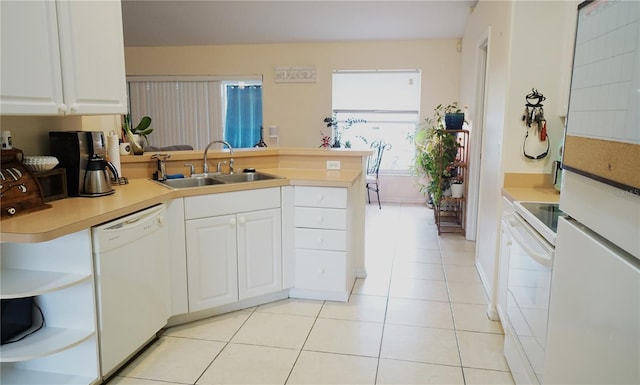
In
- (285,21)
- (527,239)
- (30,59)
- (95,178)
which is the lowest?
(527,239)

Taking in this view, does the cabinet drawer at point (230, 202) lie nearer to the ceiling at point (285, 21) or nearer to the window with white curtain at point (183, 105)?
the ceiling at point (285, 21)

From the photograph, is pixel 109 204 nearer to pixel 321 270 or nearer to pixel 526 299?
pixel 321 270

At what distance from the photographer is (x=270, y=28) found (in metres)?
6.02

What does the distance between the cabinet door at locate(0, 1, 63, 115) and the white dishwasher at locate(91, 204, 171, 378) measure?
0.61 m

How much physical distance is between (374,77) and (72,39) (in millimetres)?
4969

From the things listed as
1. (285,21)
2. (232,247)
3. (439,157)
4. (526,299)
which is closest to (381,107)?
(439,157)

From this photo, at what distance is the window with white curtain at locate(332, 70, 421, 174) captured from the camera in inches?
259

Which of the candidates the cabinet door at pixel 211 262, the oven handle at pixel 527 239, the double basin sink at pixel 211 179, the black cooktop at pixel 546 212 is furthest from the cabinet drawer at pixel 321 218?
the black cooktop at pixel 546 212

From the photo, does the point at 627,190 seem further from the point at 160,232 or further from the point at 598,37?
the point at 160,232

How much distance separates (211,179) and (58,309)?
1.33m

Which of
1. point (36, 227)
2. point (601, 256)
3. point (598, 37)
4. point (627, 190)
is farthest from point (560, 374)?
point (36, 227)

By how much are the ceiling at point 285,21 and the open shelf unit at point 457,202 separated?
4.78 feet

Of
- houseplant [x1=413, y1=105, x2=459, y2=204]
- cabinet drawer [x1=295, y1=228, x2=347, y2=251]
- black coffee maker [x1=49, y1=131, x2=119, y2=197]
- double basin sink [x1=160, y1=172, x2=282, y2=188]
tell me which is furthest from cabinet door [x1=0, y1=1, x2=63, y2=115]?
houseplant [x1=413, y1=105, x2=459, y2=204]

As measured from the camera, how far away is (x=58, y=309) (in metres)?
2.03
